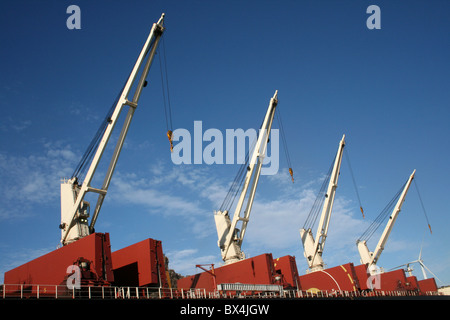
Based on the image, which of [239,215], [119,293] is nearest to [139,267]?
[119,293]

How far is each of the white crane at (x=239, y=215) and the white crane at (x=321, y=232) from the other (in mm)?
17744

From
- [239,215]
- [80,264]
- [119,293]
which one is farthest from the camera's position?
→ [239,215]

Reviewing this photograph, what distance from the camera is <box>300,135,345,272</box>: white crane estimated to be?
53.9 metres

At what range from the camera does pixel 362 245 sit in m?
63.5

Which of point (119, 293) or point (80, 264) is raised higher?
point (80, 264)

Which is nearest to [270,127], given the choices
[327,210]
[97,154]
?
[327,210]

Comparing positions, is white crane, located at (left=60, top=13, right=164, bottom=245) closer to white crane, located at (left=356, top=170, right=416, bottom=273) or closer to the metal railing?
the metal railing

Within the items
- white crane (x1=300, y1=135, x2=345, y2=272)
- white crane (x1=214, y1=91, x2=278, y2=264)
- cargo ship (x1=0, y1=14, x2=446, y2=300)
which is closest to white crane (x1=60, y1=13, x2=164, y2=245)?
cargo ship (x1=0, y1=14, x2=446, y2=300)

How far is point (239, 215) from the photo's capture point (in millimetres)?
41844

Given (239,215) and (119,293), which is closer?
(119,293)

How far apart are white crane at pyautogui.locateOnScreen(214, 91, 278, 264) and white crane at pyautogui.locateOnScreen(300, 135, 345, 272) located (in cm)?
1774

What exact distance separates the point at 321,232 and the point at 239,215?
2025 cm

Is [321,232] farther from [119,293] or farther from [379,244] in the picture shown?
[119,293]
